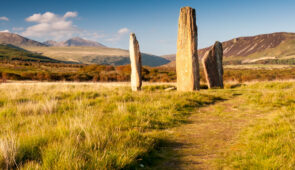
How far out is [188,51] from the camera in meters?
12.2

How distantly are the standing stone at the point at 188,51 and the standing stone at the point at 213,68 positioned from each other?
3.60 meters

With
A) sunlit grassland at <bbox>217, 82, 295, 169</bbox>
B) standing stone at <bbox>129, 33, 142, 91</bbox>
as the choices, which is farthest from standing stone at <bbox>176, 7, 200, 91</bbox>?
sunlit grassland at <bbox>217, 82, 295, 169</bbox>

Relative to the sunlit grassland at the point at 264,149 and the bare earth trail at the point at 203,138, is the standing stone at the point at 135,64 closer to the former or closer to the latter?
the bare earth trail at the point at 203,138

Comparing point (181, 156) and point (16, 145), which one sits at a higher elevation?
point (16, 145)

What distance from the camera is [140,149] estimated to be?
3.47m

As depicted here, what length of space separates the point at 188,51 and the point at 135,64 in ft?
11.2

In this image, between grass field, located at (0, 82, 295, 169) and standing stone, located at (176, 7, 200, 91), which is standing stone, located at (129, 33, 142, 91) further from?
grass field, located at (0, 82, 295, 169)

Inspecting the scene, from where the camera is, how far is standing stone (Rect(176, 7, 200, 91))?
39.4ft

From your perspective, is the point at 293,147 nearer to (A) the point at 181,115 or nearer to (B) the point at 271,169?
(B) the point at 271,169

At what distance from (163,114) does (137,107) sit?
1.04 metres

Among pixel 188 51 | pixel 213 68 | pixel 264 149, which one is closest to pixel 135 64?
pixel 188 51

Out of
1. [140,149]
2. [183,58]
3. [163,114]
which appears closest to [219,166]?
[140,149]

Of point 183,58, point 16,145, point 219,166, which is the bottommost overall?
point 219,166

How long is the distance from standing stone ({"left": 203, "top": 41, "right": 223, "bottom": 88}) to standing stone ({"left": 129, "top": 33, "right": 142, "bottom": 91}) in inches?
202
